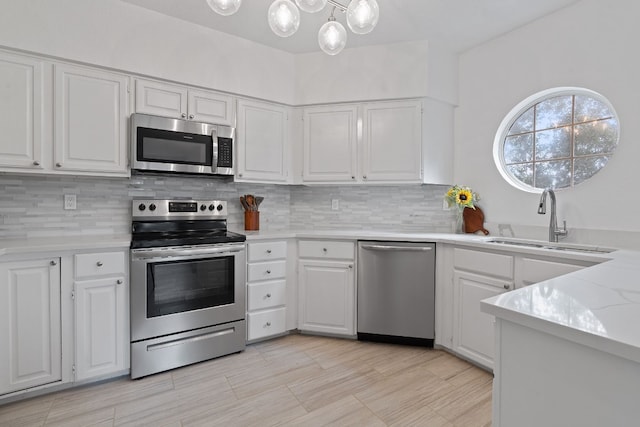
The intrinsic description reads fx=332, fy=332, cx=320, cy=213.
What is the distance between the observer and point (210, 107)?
2783 millimetres

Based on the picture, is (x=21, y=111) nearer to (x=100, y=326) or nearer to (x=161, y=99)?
(x=161, y=99)

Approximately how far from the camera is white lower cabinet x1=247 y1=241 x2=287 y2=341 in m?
2.74

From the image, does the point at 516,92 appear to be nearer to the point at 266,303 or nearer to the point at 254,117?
the point at 254,117

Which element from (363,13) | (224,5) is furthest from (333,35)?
(224,5)

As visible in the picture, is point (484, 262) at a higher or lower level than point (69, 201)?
lower

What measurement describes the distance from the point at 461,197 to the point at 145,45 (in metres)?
2.83

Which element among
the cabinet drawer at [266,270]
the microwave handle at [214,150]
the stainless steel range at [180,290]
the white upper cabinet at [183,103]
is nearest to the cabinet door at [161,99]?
the white upper cabinet at [183,103]

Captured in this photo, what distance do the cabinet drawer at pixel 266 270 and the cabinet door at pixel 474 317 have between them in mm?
1420

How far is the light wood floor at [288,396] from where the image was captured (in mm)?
1820

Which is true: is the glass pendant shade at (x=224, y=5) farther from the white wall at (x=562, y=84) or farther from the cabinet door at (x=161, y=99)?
the white wall at (x=562, y=84)

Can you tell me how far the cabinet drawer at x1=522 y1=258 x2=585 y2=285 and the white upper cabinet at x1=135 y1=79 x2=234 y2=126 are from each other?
248cm

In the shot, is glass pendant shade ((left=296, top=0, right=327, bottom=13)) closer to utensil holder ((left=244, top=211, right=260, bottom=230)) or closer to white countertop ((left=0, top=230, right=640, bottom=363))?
white countertop ((left=0, top=230, right=640, bottom=363))

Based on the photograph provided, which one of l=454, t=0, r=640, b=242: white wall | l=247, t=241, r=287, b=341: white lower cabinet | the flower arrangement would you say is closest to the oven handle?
l=247, t=241, r=287, b=341: white lower cabinet

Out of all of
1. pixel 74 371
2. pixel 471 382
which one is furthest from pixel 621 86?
pixel 74 371
